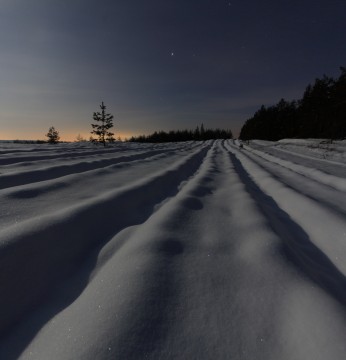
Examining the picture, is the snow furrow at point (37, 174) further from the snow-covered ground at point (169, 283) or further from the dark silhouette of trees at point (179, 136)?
the dark silhouette of trees at point (179, 136)

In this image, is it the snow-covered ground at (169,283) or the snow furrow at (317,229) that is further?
the snow furrow at (317,229)

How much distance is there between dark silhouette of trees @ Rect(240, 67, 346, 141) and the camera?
29.9 m

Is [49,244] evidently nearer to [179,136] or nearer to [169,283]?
[169,283]

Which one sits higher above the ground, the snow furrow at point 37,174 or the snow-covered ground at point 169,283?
the snow furrow at point 37,174

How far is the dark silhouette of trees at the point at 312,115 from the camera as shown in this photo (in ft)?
98.0

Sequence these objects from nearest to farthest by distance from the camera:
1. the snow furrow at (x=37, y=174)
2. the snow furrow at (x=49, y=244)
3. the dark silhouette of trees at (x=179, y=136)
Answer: the snow furrow at (x=49, y=244) → the snow furrow at (x=37, y=174) → the dark silhouette of trees at (x=179, y=136)

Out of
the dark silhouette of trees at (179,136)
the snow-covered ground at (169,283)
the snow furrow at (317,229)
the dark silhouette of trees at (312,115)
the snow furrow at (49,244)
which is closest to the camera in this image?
the snow-covered ground at (169,283)

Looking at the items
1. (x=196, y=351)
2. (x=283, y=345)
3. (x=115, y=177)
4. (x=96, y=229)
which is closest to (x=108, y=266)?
(x=96, y=229)

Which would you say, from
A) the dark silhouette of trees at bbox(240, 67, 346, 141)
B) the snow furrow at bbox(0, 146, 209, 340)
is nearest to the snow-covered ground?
the snow furrow at bbox(0, 146, 209, 340)

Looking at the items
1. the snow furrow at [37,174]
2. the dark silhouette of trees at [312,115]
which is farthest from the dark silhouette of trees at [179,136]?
the snow furrow at [37,174]

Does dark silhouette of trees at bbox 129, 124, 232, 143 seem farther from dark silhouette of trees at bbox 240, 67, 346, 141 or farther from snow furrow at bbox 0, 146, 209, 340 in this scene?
snow furrow at bbox 0, 146, 209, 340

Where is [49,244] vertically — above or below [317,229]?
above

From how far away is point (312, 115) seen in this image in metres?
42.5

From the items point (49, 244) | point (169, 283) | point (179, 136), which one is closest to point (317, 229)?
point (169, 283)
